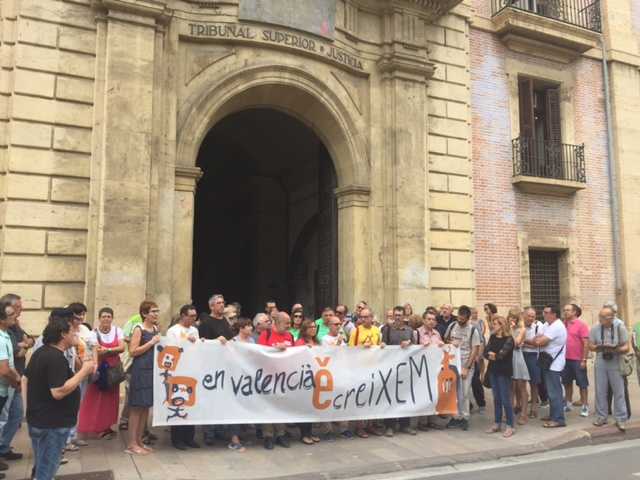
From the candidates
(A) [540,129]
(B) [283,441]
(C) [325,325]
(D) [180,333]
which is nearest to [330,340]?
(C) [325,325]

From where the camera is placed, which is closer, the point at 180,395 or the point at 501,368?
the point at 180,395

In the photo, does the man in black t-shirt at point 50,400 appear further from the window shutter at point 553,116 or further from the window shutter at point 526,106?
the window shutter at point 553,116

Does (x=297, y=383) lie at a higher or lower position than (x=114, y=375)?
lower

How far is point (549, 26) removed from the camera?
14734 millimetres

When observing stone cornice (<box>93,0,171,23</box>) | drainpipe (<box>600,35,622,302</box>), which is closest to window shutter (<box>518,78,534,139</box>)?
drainpipe (<box>600,35,622,302</box>)

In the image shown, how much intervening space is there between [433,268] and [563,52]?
7.26 m

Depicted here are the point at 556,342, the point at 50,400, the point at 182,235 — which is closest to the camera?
the point at 50,400

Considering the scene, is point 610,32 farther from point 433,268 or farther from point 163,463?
point 163,463

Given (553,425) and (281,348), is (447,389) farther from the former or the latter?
(281,348)

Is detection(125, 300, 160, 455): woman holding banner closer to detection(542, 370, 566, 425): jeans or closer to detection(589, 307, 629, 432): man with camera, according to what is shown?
detection(542, 370, 566, 425): jeans

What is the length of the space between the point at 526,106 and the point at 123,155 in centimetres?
1003

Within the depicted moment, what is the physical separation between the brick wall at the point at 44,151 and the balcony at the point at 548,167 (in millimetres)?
9645

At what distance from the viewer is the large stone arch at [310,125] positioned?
10.4 meters

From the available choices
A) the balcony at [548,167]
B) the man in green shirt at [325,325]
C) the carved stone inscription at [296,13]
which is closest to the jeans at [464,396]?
the man in green shirt at [325,325]
